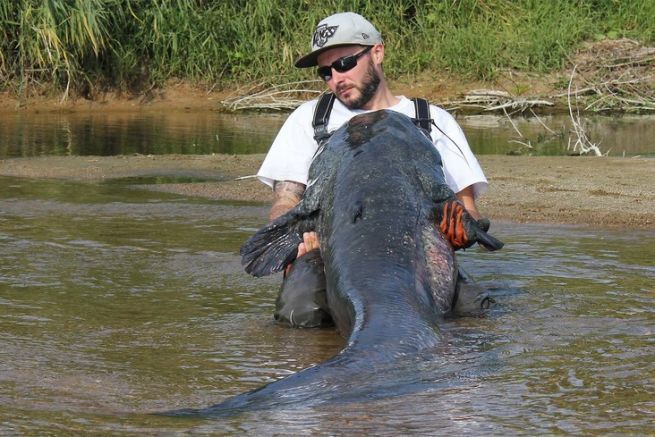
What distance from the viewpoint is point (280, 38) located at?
54.3 feet

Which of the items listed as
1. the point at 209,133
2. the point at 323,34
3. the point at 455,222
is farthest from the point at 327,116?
the point at 209,133

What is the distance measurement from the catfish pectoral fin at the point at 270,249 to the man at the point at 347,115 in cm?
21

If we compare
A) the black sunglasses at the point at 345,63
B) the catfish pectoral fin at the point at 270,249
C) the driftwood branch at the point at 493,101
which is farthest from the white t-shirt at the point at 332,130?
the driftwood branch at the point at 493,101

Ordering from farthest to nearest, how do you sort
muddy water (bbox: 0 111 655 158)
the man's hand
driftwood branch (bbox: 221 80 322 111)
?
1. driftwood branch (bbox: 221 80 322 111)
2. muddy water (bbox: 0 111 655 158)
3. the man's hand

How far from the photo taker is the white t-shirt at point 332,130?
526cm

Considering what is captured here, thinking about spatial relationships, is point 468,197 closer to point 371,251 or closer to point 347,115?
point 347,115

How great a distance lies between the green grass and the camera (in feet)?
52.5

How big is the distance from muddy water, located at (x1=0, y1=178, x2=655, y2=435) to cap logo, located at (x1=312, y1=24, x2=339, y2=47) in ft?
3.70

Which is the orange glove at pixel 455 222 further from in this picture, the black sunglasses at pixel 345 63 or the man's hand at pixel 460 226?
the black sunglasses at pixel 345 63

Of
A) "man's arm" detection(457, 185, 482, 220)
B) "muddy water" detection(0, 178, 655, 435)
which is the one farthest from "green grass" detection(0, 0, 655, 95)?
"man's arm" detection(457, 185, 482, 220)

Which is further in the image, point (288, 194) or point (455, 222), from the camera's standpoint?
point (288, 194)

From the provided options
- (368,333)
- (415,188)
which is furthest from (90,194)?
(368,333)

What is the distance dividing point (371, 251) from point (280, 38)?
40.5 feet

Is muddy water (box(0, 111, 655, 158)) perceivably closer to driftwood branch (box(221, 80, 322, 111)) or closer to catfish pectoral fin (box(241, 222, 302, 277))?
driftwood branch (box(221, 80, 322, 111))
